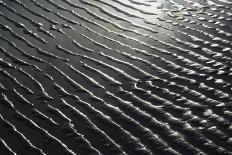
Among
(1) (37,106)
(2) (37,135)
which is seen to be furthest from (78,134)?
(1) (37,106)

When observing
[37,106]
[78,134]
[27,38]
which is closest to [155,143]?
[78,134]

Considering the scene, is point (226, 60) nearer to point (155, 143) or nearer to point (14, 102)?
point (155, 143)

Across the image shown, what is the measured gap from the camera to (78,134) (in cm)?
256

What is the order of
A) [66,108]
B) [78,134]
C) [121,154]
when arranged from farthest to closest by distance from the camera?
[66,108], [78,134], [121,154]

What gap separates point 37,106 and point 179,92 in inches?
42.4

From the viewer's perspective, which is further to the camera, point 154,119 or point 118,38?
point 118,38

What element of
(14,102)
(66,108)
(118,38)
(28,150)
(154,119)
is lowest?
(28,150)

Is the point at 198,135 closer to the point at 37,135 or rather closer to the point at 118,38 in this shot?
the point at 37,135

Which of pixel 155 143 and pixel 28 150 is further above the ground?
pixel 155 143

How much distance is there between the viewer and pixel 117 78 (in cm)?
316

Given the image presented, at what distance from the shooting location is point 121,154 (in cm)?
235

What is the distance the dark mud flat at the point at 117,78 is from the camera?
8.16 ft

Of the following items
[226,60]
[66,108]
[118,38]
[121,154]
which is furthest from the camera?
[118,38]

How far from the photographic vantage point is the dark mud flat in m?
2.49
